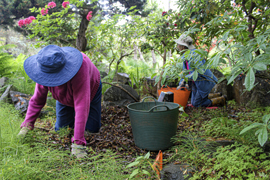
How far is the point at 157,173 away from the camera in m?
1.40

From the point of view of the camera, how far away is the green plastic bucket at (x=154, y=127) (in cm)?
204

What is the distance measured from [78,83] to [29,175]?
90 centimetres

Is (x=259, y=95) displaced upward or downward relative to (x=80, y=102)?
downward

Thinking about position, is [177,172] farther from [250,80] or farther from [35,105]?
[35,105]

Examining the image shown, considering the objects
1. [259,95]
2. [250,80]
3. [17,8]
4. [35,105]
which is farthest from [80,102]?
[17,8]

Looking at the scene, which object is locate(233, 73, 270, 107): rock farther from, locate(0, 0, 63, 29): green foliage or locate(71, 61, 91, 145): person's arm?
locate(0, 0, 63, 29): green foliage

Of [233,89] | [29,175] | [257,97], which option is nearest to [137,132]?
[29,175]

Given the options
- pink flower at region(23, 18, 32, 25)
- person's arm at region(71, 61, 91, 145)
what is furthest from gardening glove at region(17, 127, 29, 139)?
pink flower at region(23, 18, 32, 25)

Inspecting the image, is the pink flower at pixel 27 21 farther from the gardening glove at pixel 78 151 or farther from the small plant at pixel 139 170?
the small plant at pixel 139 170

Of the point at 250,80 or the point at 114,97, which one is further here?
the point at 114,97

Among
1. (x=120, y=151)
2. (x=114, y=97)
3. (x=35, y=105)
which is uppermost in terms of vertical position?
(x=35, y=105)

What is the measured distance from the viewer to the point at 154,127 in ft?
6.81

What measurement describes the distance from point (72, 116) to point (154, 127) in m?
1.23

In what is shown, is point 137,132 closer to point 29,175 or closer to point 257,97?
point 29,175
